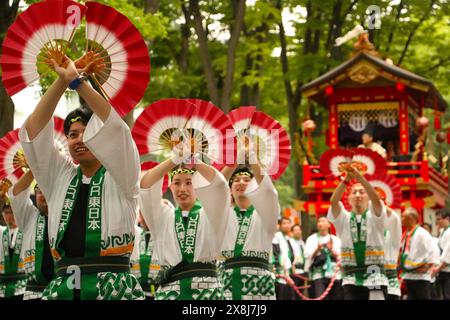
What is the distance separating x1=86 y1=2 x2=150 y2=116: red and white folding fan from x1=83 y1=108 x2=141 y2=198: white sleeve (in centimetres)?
24

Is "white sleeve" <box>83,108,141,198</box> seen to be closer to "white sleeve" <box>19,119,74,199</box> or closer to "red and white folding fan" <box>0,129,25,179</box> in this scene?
Answer: "white sleeve" <box>19,119,74,199</box>

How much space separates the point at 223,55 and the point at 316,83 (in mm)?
2715

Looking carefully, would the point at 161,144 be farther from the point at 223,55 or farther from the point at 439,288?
the point at 223,55

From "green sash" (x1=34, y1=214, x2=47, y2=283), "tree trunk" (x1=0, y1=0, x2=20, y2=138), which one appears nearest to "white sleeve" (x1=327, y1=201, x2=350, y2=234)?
"green sash" (x1=34, y1=214, x2=47, y2=283)

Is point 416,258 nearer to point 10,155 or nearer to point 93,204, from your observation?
point 10,155

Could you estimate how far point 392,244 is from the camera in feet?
40.6

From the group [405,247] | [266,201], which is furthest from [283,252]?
[266,201]

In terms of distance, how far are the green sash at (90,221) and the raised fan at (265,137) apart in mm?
3371

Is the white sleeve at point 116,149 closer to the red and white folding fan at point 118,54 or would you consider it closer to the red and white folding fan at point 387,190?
the red and white folding fan at point 118,54

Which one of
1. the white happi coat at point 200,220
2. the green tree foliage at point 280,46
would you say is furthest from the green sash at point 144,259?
the green tree foliage at point 280,46

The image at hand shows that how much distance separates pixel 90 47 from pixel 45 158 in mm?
729

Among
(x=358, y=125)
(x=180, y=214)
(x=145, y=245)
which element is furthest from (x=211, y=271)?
(x=358, y=125)

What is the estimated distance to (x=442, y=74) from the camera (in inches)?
1016

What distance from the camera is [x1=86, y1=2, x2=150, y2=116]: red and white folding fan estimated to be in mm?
5500
